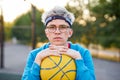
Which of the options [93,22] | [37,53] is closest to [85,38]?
[93,22]

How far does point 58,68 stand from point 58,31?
28 cm

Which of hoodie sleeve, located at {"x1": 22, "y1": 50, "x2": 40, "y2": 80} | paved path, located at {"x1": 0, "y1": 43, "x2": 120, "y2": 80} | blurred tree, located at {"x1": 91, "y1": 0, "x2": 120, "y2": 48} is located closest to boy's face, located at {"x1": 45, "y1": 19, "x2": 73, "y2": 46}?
hoodie sleeve, located at {"x1": 22, "y1": 50, "x2": 40, "y2": 80}

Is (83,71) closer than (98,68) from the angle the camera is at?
Yes

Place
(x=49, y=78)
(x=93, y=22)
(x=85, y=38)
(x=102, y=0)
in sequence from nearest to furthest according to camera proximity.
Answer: (x=49, y=78) < (x=102, y=0) < (x=93, y=22) < (x=85, y=38)

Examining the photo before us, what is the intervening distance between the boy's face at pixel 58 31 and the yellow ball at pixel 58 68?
0.12m

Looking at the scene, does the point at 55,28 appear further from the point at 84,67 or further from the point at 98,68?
the point at 98,68

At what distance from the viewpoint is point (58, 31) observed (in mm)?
2545

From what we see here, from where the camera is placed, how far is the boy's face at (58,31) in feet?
8.37

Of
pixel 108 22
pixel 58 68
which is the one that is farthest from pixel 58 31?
pixel 108 22

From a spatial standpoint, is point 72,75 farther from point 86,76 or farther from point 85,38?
point 85,38

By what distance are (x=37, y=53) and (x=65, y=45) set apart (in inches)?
9.4

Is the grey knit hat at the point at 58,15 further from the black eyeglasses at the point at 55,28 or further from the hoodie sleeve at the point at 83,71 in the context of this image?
the hoodie sleeve at the point at 83,71

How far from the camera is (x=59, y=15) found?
2.60 metres

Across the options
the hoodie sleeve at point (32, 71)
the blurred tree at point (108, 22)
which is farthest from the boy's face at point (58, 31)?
the blurred tree at point (108, 22)
